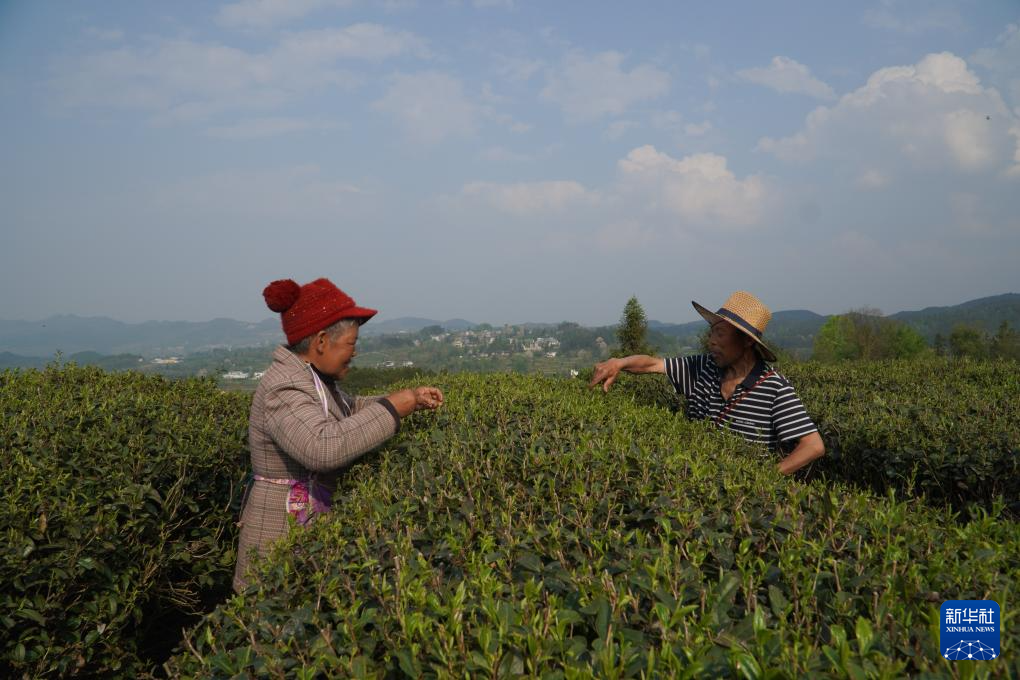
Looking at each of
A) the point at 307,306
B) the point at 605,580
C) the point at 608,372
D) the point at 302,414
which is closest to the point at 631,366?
the point at 608,372

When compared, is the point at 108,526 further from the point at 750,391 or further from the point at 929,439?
the point at 929,439

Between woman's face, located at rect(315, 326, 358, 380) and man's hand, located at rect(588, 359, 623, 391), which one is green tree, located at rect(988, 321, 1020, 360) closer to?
man's hand, located at rect(588, 359, 623, 391)

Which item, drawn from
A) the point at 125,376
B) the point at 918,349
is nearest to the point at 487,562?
the point at 125,376

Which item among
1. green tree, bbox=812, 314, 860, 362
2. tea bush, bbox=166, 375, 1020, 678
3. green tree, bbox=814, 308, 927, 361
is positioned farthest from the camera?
green tree, bbox=812, 314, 860, 362

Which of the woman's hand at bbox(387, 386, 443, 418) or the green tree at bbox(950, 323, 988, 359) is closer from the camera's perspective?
the woman's hand at bbox(387, 386, 443, 418)

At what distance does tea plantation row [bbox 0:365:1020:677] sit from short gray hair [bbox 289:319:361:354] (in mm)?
822

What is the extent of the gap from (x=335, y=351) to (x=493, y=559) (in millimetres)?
1941

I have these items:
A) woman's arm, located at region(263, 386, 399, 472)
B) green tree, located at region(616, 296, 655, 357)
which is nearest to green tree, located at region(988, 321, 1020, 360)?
green tree, located at region(616, 296, 655, 357)

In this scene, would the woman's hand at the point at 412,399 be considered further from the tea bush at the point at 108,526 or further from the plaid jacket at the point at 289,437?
the tea bush at the point at 108,526

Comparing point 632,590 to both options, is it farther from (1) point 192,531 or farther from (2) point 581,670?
(1) point 192,531

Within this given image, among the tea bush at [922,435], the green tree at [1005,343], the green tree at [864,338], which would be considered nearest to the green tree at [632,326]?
the tea bush at [922,435]

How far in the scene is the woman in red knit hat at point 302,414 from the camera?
3135 millimetres

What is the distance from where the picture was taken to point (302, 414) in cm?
315

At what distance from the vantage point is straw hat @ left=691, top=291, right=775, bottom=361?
4.50 metres
